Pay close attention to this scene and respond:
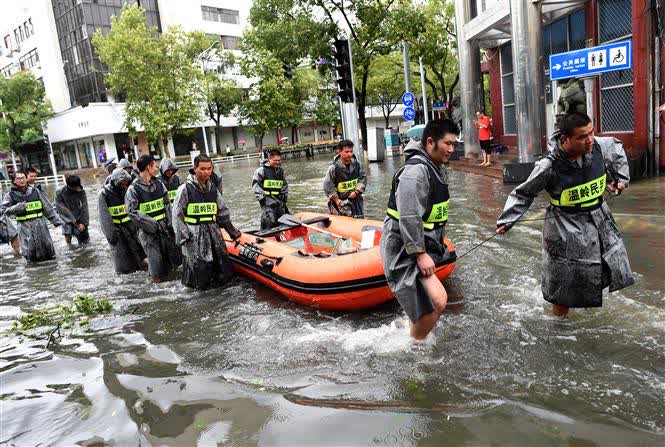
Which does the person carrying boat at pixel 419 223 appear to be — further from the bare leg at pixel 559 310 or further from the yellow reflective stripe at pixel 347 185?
the yellow reflective stripe at pixel 347 185

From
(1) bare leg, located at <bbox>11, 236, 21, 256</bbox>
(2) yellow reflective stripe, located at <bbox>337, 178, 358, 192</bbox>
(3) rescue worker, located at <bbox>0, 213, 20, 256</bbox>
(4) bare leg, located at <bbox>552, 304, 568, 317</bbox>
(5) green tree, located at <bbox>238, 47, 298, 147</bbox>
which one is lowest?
(4) bare leg, located at <bbox>552, 304, 568, 317</bbox>

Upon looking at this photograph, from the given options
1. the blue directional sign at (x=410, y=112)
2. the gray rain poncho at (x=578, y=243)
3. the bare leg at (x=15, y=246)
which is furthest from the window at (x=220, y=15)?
the gray rain poncho at (x=578, y=243)

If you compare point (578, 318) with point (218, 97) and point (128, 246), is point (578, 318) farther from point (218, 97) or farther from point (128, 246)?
point (218, 97)

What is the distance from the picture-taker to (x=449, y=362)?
3957 millimetres

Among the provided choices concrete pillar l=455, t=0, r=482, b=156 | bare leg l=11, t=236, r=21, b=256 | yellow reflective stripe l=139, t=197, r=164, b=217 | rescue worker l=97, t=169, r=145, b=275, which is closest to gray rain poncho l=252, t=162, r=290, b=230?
yellow reflective stripe l=139, t=197, r=164, b=217

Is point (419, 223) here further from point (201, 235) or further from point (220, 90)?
point (220, 90)

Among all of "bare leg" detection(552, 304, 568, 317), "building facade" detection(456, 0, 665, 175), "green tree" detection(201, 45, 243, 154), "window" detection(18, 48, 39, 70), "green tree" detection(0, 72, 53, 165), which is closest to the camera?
"bare leg" detection(552, 304, 568, 317)

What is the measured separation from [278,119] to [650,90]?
2964cm

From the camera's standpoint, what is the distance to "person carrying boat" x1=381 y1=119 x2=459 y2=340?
11.7ft

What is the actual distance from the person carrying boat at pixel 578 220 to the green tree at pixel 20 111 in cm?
4341

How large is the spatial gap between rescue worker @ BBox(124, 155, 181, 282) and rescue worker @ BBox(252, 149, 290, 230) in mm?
1696

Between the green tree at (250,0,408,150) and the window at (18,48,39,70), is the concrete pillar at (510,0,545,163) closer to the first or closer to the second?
the green tree at (250,0,408,150)

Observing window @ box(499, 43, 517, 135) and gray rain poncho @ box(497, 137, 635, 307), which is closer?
gray rain poncho @ box(497, 137, 635, 307)

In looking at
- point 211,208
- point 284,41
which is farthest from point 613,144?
point 284,41
